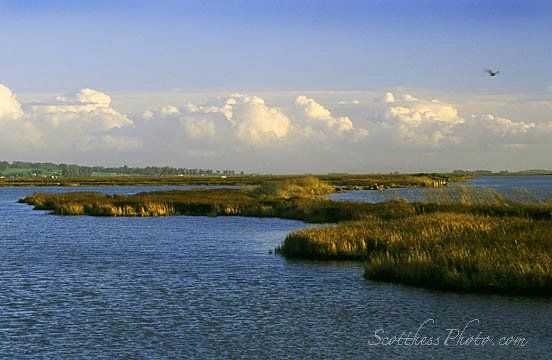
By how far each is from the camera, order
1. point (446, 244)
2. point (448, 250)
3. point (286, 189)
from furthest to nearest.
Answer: point (286, 189)
point (446, 244)
point (448, 250)

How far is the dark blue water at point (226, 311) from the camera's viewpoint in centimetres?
1503

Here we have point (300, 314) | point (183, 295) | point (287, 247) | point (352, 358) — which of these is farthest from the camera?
point (287, 247)

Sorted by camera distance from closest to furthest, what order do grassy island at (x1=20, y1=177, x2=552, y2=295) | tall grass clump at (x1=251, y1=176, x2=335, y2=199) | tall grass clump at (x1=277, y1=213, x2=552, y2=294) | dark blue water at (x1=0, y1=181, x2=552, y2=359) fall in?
1. dark blue water at (x1=0, y1=181, x2=552, y2=359)
2. tall grass clump at (x1=277, y1=213, x2=552, y2=294)
3. grassy island at (x1=20, y1=177, x2=552, y2=295)
4. tall grass clump at (x1=251, y1=176, x2=335, y2=199)

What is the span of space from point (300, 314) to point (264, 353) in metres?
4.01

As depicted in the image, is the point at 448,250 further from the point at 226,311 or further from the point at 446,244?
the point at 226,311

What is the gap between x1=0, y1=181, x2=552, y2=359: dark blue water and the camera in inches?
592

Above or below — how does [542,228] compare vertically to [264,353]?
above

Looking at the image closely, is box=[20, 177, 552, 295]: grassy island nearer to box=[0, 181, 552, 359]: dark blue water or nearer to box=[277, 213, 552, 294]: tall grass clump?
box=[277, 213, 552, 294]: tall grass clump

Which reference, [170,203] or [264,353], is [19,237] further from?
[264,353]

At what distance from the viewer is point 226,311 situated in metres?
19.0

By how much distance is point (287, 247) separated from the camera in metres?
31.8

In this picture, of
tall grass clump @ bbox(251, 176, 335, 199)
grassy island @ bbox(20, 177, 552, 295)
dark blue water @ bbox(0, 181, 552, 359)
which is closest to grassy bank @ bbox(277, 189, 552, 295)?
grassy island @ bbox(20, 177, 552, 295)

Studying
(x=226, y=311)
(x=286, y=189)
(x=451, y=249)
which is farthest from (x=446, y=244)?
(x=286, y=189)

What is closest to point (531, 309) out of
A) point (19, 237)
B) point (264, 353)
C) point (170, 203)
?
point (264, 353)
